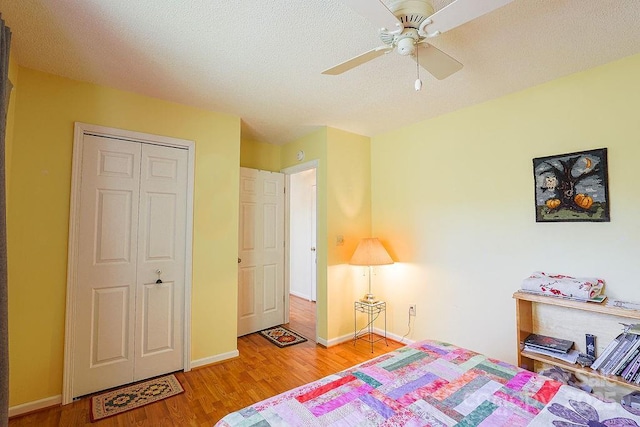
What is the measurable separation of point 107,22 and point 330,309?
307 centimetres

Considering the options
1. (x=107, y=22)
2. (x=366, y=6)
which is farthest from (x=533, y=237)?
(x=107, y=22)

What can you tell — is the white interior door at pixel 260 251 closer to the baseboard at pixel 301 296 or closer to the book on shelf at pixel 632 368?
the baseboard at pixel 301 296

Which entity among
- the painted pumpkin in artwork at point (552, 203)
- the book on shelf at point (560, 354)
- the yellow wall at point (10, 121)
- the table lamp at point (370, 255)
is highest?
the yellow wall at point (10, 121)

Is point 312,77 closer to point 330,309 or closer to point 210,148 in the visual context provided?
point 210,148

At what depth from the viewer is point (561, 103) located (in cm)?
234

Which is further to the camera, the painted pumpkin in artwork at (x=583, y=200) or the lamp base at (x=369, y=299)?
the lamp base at (x=369, y=299)

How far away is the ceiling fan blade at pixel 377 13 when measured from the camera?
1.16 metres

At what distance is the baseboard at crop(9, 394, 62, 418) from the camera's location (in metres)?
2.08

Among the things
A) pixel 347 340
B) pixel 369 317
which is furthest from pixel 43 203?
pixel 369 317

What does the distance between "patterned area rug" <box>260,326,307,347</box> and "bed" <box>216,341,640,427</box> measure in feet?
6.61

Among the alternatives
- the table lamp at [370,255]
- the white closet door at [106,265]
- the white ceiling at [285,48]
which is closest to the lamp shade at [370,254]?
the table lamp at [370,255]

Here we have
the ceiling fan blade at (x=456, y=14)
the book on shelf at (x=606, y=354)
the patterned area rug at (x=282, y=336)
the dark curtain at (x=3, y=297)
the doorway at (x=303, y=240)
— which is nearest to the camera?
the ceiling fan blade at (x=456, y=14)

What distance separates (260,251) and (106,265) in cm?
173

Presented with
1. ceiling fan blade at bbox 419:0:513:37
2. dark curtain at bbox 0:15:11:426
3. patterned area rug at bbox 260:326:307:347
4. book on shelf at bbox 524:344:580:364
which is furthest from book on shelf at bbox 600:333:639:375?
dark curtain at bbox 0:15:11:426
